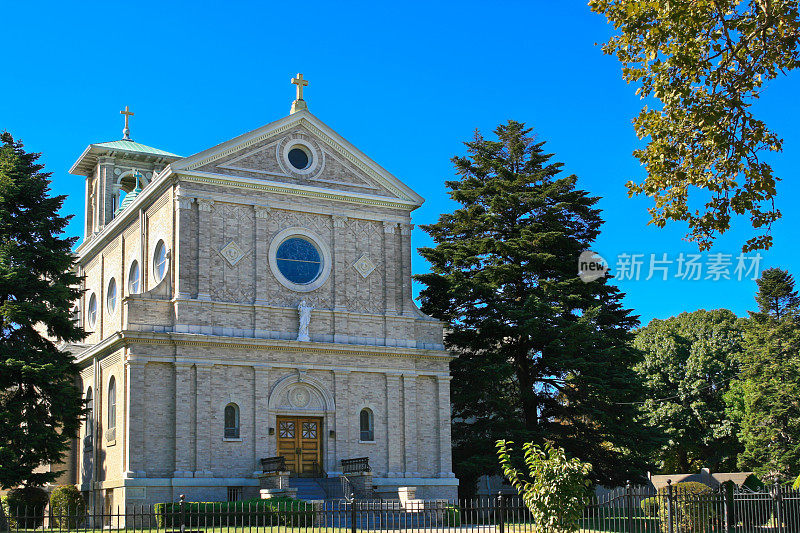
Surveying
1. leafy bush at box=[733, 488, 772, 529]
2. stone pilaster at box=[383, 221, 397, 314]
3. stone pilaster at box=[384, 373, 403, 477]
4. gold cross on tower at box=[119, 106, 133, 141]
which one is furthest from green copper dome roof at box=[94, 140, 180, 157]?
leafy bush at box=[733, 488, 772, 529]

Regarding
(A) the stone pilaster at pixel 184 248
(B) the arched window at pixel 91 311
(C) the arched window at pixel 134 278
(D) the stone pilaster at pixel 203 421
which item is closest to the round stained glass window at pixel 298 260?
(A) the stone pilaster at pixel 184 248

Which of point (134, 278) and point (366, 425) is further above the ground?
point (134, 278)

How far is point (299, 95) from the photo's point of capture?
123 feet

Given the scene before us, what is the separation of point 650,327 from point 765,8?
47.1 metres

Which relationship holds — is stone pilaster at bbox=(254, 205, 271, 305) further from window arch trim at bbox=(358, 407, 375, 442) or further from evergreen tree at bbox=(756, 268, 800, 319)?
evergreen tree at bbox=(756, 268, 800, 319)

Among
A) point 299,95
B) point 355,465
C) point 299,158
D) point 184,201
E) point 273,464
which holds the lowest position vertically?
point 355,465

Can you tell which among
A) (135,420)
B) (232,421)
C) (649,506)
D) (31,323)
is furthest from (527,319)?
(31,323)

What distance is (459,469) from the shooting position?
3728 centimetres

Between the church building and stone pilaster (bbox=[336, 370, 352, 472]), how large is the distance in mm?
53

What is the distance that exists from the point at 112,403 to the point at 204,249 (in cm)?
659

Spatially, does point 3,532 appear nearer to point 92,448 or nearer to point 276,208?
point 92,448

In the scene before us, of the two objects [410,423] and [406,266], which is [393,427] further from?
[406,266]

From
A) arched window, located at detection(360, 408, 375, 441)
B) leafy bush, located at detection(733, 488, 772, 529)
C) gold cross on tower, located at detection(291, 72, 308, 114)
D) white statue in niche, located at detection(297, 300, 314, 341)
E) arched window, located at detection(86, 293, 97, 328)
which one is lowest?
leafy bush, located at detection(733, 488, 772, 529)

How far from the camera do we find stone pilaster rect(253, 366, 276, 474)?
1308 inches
